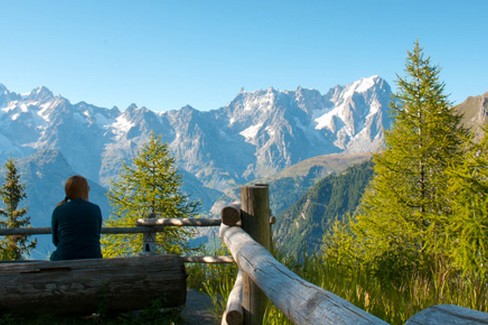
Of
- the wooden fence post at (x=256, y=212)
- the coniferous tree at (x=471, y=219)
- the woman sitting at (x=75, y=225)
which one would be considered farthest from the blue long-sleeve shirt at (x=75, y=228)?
the coniferous tree at (x=471, y=219)

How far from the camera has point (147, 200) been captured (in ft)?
73.1

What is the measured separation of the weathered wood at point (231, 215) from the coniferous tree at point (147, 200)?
1623cm

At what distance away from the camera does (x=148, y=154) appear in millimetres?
24047

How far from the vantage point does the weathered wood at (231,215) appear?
495 centimetres

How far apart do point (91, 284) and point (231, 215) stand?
83.5 inches

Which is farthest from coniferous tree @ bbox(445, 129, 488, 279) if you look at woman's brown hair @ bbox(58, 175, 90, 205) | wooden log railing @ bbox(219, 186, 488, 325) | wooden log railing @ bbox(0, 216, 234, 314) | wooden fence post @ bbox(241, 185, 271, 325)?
woman's brown hair @ bbox(58, 175, 90, 205)

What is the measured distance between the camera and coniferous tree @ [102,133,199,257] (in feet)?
70.7

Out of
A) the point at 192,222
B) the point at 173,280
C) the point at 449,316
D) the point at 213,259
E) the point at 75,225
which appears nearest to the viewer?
the point at 449,316

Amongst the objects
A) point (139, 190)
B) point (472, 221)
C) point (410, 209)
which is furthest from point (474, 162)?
point (139, 190)

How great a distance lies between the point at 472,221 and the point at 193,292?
6.71m

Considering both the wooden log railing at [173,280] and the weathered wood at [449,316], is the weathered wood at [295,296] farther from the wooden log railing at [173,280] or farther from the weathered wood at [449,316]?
the weathered wood at [449,316]

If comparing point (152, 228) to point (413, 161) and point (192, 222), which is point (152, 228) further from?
point (413, 161)

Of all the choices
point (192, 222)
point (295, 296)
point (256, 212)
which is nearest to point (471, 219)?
point (192, 222)

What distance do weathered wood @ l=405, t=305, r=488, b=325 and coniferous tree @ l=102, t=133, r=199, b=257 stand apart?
1986 centimetres
